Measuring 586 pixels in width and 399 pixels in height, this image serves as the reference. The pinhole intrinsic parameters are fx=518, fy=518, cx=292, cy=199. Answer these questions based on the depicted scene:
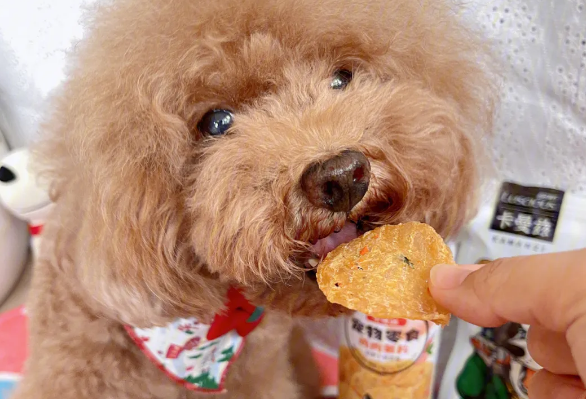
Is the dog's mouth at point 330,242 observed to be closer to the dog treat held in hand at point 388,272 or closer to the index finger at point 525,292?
the dog treat held in hand at point 388,272

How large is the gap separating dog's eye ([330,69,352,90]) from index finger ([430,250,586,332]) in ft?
1.27

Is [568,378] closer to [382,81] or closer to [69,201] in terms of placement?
[382,81]

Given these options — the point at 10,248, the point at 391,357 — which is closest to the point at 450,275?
the point at 391,357

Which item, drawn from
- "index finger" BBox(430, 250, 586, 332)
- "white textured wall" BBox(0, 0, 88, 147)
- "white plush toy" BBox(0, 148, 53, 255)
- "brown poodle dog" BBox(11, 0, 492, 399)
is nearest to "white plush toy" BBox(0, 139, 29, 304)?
"white plush toy" BBox(0, 148, 53, 255)

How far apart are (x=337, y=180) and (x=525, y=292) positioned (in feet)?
0.77

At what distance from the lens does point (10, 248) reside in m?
1.53

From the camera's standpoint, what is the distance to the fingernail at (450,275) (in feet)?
1.82

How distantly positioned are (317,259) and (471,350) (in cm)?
71

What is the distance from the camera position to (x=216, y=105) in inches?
30.3

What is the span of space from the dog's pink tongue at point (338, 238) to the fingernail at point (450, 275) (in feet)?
0.58

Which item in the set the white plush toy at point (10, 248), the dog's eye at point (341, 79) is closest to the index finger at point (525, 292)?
the dog's eye at point (341, 79)

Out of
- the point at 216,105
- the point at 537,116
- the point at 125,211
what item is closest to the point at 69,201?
the point at 125,211

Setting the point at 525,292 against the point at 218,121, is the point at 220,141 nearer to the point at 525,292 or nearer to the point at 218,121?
the point at 218,121

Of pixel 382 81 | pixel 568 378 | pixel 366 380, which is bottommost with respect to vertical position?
pixel 366 380
